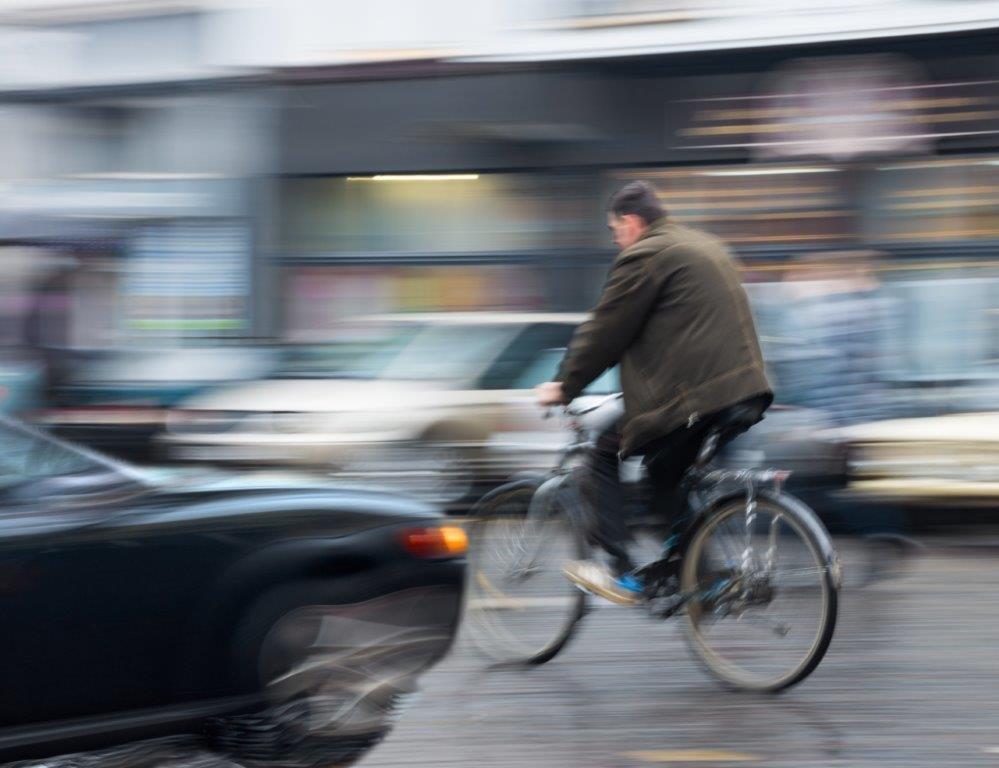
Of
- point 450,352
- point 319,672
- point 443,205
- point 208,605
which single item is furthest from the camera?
point 443,205

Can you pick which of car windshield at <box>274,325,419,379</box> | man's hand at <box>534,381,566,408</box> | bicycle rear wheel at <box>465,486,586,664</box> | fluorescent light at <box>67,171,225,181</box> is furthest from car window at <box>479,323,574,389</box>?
fluorescent light at <box>67,171,225,181</box>

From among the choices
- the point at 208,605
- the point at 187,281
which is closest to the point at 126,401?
the point at 187,281

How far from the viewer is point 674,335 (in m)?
5.71

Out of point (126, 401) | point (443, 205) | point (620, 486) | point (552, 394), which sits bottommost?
point (126, 401)

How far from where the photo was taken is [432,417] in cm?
1082

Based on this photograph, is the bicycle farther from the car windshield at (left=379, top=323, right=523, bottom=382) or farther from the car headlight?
the car windshield at (left=379, top=323, right=523, bottom=382)

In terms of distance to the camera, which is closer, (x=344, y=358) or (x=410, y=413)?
(x=410, y=413)

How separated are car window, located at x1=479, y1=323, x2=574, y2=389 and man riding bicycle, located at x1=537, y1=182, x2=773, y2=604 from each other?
5126 millimetres

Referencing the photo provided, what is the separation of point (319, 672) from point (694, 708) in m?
1.42

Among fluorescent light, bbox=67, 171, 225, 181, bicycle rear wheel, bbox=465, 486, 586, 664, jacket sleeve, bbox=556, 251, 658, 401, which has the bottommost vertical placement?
bicycle rear wheel, bbox=465, 486, 586, 664

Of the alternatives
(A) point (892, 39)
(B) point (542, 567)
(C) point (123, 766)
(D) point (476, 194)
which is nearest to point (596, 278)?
(D) point (476, 194)

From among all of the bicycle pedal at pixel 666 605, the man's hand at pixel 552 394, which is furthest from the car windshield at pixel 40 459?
the bicycle pedal at pixel 666 605

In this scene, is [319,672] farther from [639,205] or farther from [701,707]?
[639,205]

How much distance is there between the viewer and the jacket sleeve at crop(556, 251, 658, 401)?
571cm
